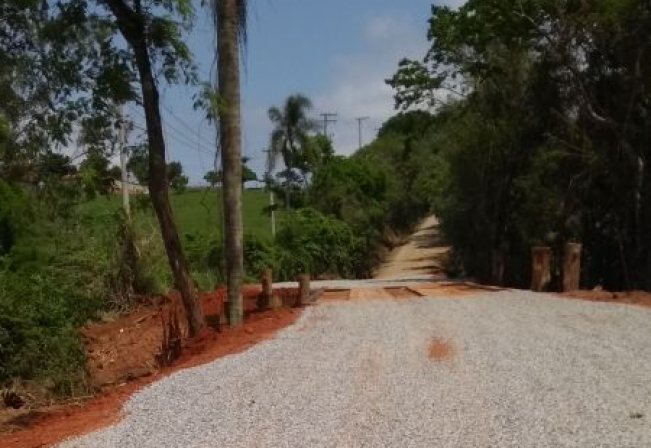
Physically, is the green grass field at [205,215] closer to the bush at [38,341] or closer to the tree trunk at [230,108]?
the bush at [38,341]

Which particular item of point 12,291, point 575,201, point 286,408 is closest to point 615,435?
point 286,408

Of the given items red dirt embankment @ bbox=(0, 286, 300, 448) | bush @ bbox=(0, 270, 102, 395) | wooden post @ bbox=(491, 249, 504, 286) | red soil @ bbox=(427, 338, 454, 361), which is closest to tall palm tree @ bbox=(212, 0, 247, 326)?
red dirt embankment @ bbox=(0, 286, 300, 448)

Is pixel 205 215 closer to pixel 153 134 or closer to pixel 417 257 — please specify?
pixel 417 257

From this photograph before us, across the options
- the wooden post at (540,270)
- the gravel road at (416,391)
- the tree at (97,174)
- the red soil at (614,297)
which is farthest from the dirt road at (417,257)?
the tree at (97,174)

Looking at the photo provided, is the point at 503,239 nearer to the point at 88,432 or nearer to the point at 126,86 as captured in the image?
the point at 126,86

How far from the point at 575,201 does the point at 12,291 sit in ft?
53.0

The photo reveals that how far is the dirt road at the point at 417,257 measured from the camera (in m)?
51.4

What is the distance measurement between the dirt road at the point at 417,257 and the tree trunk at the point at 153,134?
3148 centimetres

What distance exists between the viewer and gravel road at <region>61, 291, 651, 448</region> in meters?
7.36

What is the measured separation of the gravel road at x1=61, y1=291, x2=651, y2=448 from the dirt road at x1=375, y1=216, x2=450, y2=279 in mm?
32606

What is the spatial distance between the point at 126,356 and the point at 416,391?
10.7 metres

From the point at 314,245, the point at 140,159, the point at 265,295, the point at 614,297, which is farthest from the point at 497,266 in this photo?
the point at 140,159

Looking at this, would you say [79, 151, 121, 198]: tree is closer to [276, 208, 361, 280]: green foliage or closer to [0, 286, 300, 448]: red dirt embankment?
[0, 286, 300, 448]: red dirt embankment

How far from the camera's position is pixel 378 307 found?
17.2 metres
